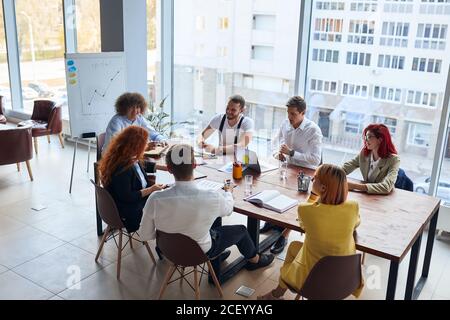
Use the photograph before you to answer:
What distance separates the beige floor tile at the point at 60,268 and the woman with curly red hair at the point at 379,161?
2.29 metres

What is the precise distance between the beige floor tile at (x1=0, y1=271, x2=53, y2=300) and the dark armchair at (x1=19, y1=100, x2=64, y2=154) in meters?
3.72

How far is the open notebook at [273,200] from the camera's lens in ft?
10.9

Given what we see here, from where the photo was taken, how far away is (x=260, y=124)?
19.6 feet

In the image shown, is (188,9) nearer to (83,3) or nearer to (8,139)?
(83,3)

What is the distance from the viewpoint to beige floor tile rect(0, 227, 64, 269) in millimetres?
4117

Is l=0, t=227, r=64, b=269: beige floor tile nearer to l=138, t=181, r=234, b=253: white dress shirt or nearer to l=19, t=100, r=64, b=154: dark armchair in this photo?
l=138, t=181, r=234, b=253: white dress shirt

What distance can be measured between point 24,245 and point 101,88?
7.48 feet

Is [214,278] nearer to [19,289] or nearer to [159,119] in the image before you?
[19,289]

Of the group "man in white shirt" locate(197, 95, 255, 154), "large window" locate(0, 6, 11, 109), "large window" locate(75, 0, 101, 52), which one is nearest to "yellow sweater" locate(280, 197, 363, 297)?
"man in white shirt" locate(197, 95, 255, 154)

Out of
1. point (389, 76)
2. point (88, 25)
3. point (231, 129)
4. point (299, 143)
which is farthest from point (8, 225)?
point (389, 76)

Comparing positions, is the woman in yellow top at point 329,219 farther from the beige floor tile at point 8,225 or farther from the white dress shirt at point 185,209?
the beige floor tile at point 8,225

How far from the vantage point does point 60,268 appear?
13.0 ft

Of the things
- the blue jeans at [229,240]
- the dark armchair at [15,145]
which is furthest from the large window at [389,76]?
the dark armchair at [15,145]
